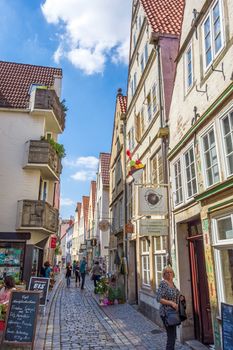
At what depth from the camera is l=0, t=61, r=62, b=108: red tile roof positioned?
17.3 m

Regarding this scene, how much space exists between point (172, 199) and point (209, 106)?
309cm

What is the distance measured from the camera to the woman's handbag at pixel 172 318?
5.53 m

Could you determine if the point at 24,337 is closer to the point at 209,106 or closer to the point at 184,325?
the point at 184,325

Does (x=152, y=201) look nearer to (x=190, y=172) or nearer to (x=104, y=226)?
(x=190, y=172)

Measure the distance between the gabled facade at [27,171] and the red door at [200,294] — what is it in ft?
29.3

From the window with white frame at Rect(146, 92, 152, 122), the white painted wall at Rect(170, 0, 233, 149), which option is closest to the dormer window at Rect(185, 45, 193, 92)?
the white painted wall at Rect(170, 0, 233, 149)

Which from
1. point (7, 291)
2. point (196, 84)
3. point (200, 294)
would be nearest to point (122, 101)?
point (196, 84)

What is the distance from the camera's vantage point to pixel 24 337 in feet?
20.3

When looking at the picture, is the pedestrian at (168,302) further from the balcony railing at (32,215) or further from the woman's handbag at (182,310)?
the balcony railing at (32,215)

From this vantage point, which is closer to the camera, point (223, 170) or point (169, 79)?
point (223, 170)

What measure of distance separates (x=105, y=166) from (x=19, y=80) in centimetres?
1339

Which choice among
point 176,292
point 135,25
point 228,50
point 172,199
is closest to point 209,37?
point 228,50

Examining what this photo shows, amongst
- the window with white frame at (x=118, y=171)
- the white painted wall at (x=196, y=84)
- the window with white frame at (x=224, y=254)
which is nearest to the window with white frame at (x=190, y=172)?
the white painted wall at (x=196, y=84)

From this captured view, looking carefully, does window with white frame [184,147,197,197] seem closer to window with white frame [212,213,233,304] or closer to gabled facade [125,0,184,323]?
gabled facade [125,0,184,323]
